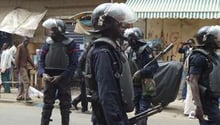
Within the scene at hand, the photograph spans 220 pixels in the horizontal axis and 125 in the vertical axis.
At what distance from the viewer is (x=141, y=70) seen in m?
7.39

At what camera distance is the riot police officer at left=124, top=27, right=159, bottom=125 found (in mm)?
7402

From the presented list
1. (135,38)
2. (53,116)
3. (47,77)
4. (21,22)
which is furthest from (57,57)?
(21,22)

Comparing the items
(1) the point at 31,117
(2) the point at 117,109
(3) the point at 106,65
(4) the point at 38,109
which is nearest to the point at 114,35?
(3) the point at 106,65

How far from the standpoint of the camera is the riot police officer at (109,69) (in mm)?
3947

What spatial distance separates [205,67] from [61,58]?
8.53 ft

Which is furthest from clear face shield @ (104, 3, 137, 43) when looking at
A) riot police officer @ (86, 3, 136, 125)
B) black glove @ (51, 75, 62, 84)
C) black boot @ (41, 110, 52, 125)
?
black boot @ (41, 110, 52, 125)

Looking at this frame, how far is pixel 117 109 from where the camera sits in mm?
3949

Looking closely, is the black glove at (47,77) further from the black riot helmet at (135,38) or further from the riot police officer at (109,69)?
the riot police officer at (109,69)

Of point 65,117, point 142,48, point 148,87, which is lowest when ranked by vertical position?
point 65,117

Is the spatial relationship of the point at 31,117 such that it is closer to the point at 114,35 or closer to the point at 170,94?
the point at 170,94

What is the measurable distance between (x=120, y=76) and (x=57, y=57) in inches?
146

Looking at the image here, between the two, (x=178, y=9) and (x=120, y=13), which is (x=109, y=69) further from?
(x=178, y=9)

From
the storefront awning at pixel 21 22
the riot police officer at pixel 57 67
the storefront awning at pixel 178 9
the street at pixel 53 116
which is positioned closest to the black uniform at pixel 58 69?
the riot police officer at pixel 57 67

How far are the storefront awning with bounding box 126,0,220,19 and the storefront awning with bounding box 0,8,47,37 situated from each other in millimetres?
4524
